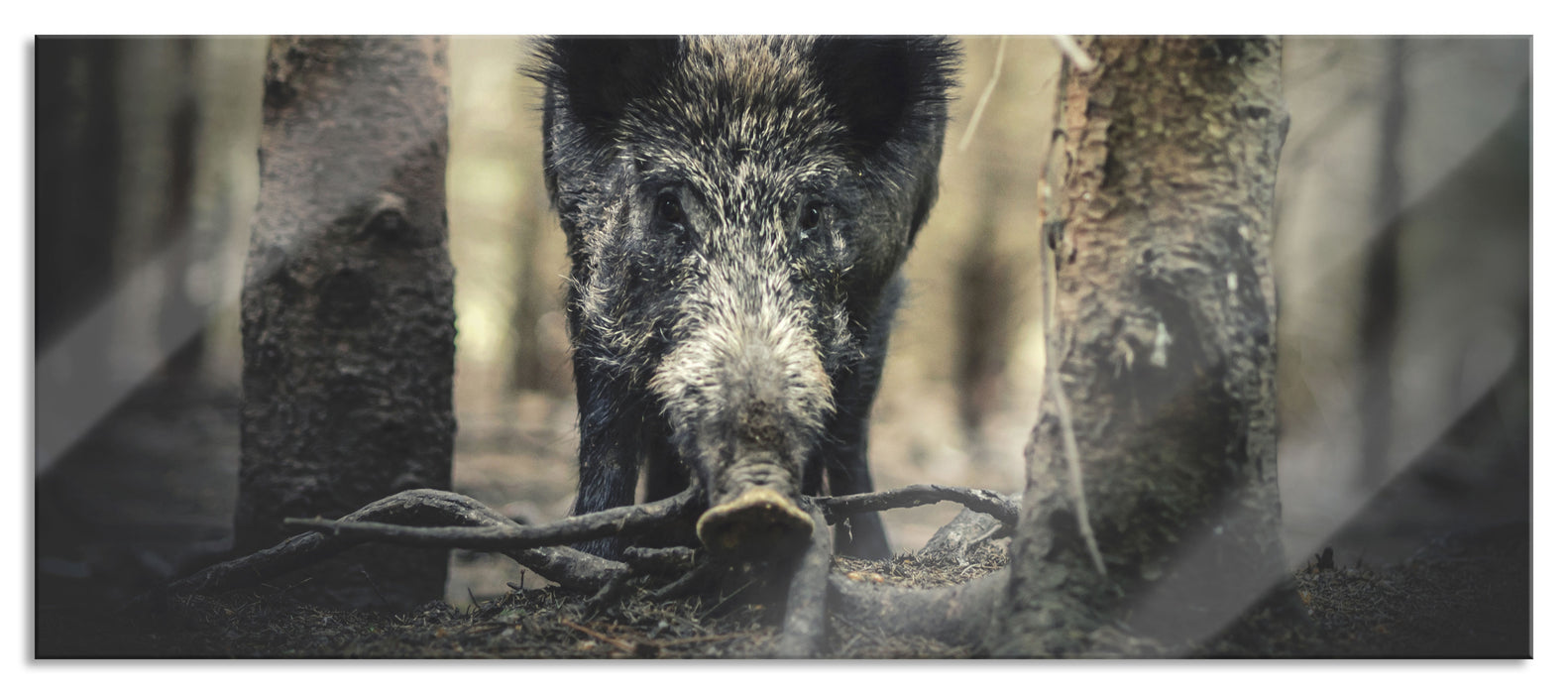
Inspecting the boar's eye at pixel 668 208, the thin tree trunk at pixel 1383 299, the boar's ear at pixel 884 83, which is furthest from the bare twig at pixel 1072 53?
the thin tree trunk at pixel 1383 299

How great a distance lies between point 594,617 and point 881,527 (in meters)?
1.29

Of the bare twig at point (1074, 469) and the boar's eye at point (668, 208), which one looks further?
the boar's eye at point (668, 208)

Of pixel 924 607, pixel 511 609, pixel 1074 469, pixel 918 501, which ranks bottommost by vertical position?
pixel 511 609

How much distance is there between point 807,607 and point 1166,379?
2.60ft

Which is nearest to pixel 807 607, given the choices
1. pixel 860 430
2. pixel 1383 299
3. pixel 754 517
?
pixel 754 517

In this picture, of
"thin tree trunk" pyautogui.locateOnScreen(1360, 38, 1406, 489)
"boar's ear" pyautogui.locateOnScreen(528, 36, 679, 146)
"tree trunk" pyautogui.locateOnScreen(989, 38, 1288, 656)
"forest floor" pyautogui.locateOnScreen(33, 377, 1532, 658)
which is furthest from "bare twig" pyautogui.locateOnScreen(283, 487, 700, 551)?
"thin tree trunk" pyautogui.locateOnScreen(1360, 38, 1406, 489)

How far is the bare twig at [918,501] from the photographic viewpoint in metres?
2.22

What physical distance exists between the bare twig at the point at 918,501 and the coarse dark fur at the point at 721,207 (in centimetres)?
11

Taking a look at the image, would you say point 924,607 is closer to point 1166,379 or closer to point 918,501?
point 918,501

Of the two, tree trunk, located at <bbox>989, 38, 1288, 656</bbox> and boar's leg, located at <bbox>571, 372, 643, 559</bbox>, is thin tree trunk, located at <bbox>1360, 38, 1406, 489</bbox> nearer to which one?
tree trunk, located at <bbox>989, 38, 1288, 656</bbox>

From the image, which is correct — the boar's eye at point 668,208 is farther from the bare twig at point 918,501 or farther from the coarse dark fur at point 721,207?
the bare twig at point 918,501

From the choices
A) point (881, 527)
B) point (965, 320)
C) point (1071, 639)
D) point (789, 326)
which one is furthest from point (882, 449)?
point (1071, 639)

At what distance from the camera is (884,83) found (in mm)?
2811
